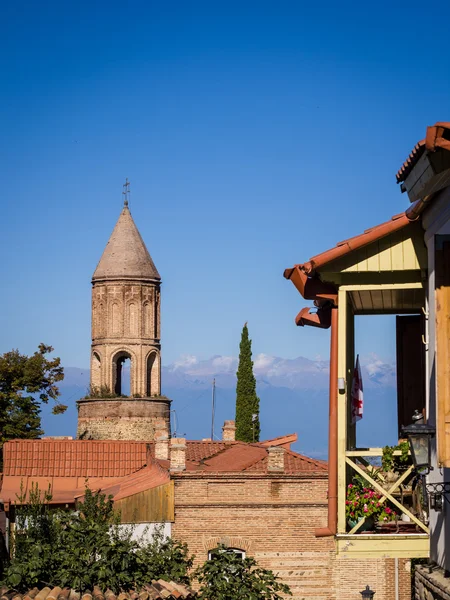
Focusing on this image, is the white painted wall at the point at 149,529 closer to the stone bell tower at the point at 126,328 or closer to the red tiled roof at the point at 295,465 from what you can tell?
the red tiled roof at the point at 295,465

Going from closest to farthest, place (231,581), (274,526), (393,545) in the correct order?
1. (393,545)
2. (231,581)
3. (274,526)

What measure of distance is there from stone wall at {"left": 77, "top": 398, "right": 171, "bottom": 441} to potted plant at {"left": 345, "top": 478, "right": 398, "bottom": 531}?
6071 cm

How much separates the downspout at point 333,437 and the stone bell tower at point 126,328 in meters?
62.4

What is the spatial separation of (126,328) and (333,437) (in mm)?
65558

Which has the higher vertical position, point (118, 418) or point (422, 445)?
point (118, 418)

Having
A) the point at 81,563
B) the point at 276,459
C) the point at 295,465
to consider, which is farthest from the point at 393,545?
the point at 295,465

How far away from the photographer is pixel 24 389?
57.7m

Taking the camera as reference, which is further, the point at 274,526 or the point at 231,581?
the point at 274,526

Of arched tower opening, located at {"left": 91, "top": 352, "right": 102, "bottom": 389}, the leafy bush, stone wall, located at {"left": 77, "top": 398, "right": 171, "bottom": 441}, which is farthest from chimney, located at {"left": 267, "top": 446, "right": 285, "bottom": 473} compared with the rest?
arched tower opening, located at {"left": 91, "top": 352, "right": 102, "bottom": 389}

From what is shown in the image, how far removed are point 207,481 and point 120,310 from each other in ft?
140

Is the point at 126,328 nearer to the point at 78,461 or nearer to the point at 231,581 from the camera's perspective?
the point at 78,461

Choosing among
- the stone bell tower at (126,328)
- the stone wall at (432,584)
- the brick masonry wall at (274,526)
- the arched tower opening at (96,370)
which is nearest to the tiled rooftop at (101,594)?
the stone wall at (432,584)

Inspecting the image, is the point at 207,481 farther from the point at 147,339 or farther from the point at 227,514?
the point at 147,339

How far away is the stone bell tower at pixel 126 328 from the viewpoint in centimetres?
7319
